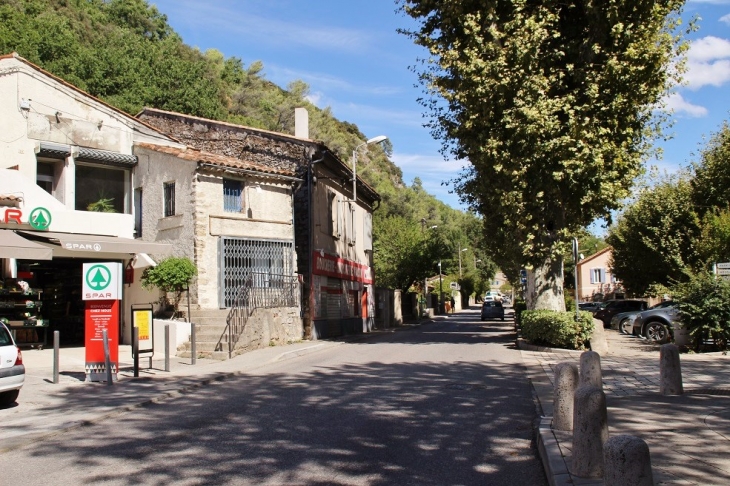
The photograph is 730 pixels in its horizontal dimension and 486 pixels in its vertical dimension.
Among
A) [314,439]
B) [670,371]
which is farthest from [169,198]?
[670,371]

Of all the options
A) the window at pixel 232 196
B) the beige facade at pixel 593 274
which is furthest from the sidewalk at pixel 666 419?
the beige facade at pixel 593 274

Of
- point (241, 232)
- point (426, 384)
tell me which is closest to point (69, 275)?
point (241, 232)

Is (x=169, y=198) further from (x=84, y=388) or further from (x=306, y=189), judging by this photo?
(x=84, y=388)

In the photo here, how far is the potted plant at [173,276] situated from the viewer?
64.0ft

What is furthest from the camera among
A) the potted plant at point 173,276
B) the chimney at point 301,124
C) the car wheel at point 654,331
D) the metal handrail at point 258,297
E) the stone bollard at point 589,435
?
the chimney at point 301,124

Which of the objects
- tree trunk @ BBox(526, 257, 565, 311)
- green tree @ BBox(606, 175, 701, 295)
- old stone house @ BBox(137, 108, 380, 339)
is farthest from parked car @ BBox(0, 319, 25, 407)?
green tree @ BBox(606, 175, 701, 295)

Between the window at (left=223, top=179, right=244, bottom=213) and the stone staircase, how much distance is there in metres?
4.07

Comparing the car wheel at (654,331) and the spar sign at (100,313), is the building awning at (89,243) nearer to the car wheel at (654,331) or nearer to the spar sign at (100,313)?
the spar sign at (100,313)

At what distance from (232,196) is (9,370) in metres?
12.9

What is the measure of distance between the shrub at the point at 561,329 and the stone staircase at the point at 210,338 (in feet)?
28.5

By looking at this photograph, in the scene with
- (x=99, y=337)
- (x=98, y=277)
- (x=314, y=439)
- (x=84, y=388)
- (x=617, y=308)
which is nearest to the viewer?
(x=314, y=439)

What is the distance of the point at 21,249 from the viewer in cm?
1544

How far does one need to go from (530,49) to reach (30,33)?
122 feet

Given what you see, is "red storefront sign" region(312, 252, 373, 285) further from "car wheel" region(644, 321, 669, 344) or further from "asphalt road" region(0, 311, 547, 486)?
"asphalt road" region(0, 311, 547, 486)
